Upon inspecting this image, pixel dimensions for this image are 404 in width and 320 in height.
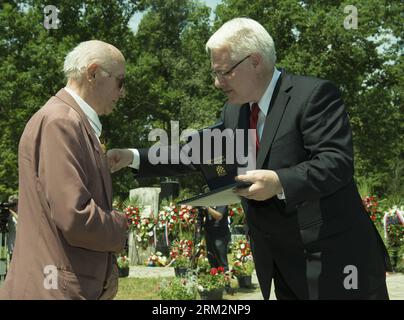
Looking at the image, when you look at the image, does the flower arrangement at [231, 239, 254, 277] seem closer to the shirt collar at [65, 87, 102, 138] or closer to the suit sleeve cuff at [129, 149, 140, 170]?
the suit sleeve cuff at [129, 149, 140, 170]

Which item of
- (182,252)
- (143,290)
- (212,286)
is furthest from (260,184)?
(182,252)

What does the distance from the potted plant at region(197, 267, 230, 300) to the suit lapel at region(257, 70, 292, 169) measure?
6464 millimetres

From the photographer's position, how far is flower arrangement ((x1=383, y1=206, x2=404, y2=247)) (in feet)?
44.4

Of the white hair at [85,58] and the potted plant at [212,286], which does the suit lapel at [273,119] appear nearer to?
the white hair at [85,58]

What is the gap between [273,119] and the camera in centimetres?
314

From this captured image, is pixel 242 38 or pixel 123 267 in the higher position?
pixel 242 38

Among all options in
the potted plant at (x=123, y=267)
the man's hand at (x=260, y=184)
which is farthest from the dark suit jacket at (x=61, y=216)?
the potted plant at (x=123, y=267)

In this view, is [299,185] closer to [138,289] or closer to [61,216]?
[61,216]

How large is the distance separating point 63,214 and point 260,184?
93cm

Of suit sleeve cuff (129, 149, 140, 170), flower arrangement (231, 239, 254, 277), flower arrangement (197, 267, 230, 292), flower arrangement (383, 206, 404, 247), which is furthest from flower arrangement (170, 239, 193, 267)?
suit sleeve cuff (129, 149, 140, 170)

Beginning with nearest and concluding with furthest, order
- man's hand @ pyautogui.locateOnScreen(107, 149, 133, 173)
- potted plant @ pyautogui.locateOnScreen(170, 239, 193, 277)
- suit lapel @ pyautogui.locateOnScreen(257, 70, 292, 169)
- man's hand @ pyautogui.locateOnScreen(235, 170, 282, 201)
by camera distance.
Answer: man's hand @ pyautogui.locateOnScreen(235, 170, 282, 201), suit lapel @ pyautogui.locateOnScreen(257, 70, 292, 169), man's hand @ pyautogui.locateOnScreen(107, 149, 133, 173), potted plant @ pyautogui.locateOnScreen(170, 239, 193, 277)

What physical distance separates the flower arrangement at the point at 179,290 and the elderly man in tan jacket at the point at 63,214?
19.7 feet
